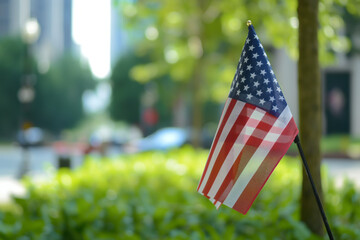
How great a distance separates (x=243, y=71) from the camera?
3.18 metres

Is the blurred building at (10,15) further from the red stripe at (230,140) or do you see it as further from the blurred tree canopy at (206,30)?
the red stripe at (230,140)

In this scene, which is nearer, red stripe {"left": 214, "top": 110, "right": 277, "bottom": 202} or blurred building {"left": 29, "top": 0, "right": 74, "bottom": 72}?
red stripe {"left": 214, "top": 110, "right": 277, "bottom": 202}

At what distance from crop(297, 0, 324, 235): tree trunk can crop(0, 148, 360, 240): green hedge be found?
199 mm

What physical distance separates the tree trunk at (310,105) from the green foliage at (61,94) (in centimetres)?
5511

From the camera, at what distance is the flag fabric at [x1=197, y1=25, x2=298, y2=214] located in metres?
3.12

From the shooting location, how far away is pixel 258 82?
311 cm

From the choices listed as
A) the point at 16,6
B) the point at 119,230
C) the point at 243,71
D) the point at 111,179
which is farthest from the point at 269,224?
the point at 16,6

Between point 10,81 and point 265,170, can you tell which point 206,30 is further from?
point 10,81

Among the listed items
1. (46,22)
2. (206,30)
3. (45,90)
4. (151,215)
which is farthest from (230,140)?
(46,22)

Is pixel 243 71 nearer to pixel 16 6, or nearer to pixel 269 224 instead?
pixel 269 224

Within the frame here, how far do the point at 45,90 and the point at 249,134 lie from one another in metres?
58.1

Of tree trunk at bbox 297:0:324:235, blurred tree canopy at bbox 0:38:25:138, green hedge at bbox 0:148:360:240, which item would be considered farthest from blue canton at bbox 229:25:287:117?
blurred tree canopy at bbox 0:38:25:138

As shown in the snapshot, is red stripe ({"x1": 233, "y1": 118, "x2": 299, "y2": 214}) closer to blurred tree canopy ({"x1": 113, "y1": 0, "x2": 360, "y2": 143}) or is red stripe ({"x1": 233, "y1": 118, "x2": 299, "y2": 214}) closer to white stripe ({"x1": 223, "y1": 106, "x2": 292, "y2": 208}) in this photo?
white stripe ({"x1": 223, "y1": 106, "x2": 292, "y2": 208})

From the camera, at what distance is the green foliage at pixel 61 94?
5893 cm
